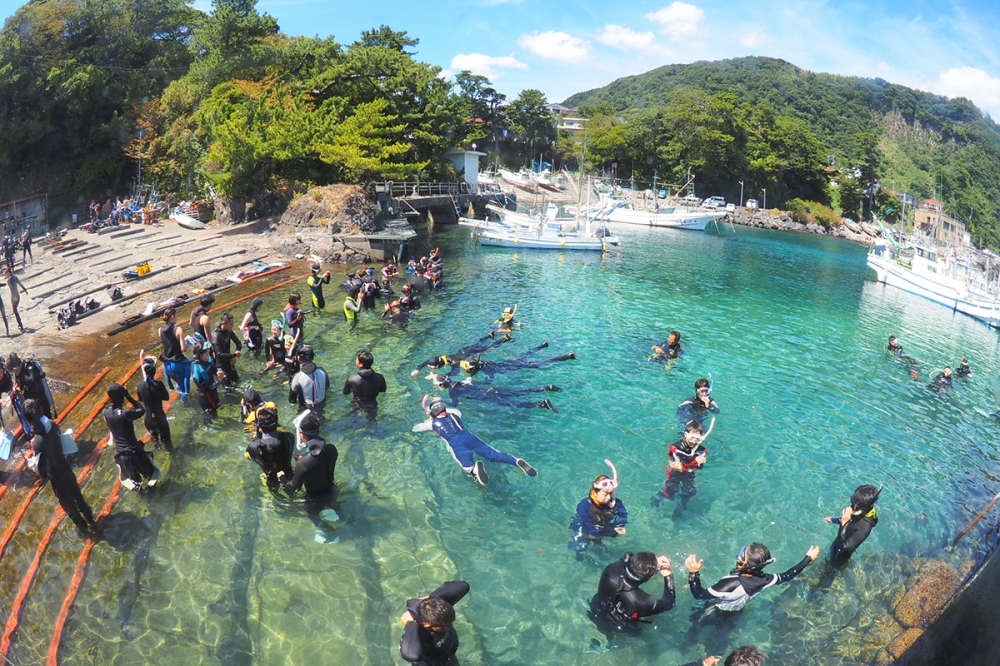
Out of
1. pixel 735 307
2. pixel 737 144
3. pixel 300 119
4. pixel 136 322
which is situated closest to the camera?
pixel 136 322

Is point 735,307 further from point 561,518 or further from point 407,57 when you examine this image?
point 407,57

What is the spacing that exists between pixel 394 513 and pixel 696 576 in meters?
4.20

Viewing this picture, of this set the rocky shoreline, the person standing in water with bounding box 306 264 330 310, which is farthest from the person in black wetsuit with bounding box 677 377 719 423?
the rocky shoreline

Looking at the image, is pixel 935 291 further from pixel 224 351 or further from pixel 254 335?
pixel 224 351

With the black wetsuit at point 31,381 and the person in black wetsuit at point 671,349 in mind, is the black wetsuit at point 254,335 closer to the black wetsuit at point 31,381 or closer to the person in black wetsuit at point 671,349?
the black wetsuit at point 31,381

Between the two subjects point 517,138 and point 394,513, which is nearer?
point 394,513

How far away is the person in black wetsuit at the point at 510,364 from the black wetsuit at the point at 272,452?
5.54 m

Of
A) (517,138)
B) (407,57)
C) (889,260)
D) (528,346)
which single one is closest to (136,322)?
(528,346)

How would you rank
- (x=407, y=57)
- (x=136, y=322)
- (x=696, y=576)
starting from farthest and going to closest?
(x=407, y=57) < (x=136, y=322) < (x=696, y=576)

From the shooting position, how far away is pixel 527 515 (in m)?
7.73

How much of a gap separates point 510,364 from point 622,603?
801cm

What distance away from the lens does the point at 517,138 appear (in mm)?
76875

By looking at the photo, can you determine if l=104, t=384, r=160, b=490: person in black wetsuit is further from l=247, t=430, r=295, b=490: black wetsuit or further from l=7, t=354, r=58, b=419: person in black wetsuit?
l=7, t=354, r=58, b=419: person in black wetsuit

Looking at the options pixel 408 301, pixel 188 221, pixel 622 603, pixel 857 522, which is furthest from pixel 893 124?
pixel 622 603
